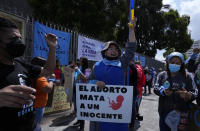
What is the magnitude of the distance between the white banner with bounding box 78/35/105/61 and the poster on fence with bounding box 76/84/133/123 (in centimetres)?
460

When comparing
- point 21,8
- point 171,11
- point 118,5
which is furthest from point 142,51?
point 21,8

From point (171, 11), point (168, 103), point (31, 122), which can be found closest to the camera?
point (31, 122)

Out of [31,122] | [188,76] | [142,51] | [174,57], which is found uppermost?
[142,51]

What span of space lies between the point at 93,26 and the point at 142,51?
16481 millimetres

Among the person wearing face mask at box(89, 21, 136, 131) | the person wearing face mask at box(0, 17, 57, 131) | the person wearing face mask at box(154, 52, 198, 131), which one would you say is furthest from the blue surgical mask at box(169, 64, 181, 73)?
the person wearing face mask at box(0, 17, 57, 131)

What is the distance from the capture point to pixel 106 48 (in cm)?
263

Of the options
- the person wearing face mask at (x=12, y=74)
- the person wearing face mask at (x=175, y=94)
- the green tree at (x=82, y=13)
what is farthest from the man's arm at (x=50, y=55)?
the green tree at (x=82, y=13)

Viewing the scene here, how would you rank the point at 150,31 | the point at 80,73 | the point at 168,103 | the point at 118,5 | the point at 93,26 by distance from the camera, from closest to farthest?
the point at 168,103 → the point at 80,73 → the point at 93,26 → the point at 118,5 → the point at 150,31

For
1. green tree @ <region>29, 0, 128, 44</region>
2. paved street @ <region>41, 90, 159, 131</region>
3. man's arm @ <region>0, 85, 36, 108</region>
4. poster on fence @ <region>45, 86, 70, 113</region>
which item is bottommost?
paved street @ <region>41, 90, 159, 131</region>

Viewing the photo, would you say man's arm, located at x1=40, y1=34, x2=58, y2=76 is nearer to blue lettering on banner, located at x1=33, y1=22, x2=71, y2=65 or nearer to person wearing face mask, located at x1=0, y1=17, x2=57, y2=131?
person wearing face mask, located at x1=0, y1=17, x2=57, y2=131

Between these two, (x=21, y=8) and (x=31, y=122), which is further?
(x=21, y=8)

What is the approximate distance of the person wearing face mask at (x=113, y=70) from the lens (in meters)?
2.53

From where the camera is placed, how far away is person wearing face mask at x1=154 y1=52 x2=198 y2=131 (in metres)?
2.48

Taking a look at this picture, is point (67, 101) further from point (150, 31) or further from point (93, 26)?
point (150, 31)
